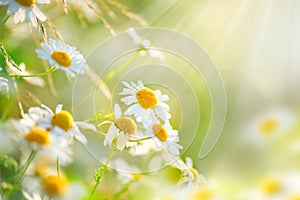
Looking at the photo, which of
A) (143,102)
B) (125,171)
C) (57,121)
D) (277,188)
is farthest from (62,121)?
(277,188)

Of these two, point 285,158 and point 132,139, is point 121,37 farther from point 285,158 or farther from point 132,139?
point 285,158

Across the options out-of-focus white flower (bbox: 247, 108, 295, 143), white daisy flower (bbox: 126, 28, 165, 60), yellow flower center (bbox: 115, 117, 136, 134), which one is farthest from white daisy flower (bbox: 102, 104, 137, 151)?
out-of-focus white flower (bbox: 247, 108, 295, 143)

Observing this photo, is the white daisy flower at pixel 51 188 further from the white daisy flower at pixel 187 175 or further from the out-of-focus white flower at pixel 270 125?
the out-of-focus white flower at pixel 270 125

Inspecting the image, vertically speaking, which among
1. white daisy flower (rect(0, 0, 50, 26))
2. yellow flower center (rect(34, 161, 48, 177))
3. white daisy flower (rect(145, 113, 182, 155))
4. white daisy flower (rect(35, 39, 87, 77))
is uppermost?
white daisy flower (rect(0, 0, 50, 26))

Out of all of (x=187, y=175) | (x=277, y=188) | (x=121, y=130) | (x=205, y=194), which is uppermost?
(x=121, y=130)

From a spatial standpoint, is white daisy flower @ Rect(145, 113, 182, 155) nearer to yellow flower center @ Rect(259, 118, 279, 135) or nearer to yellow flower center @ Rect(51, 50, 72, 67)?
yellow flower center @ Rect(51, 50, 72, 67)

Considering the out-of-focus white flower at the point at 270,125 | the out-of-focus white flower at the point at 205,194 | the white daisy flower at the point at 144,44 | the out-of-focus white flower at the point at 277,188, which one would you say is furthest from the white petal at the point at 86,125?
the out-of-focus white flower at the point at 270,125

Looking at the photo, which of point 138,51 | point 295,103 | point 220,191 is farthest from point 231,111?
point 138,51

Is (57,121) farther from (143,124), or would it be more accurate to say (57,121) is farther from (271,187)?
(271,187)
